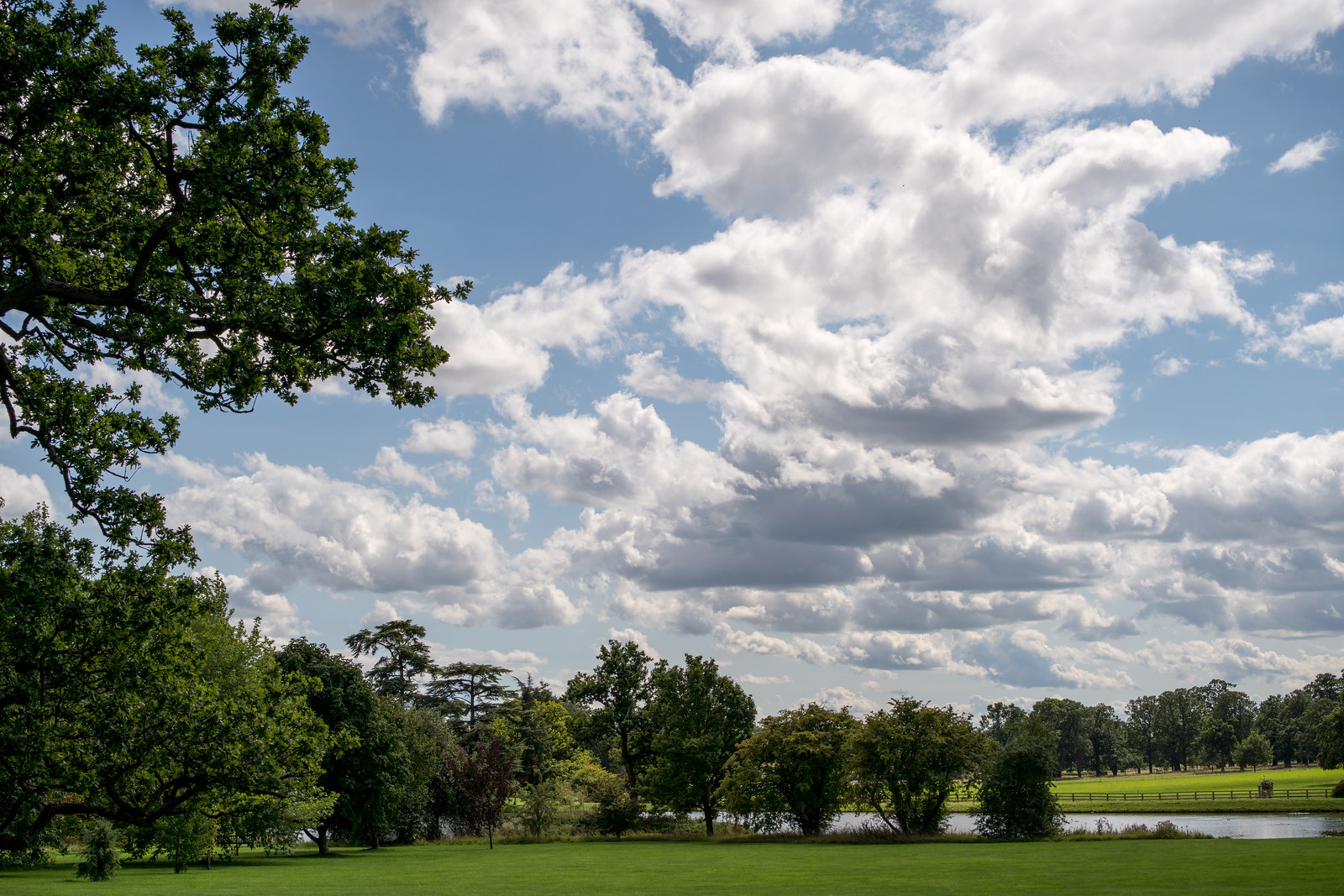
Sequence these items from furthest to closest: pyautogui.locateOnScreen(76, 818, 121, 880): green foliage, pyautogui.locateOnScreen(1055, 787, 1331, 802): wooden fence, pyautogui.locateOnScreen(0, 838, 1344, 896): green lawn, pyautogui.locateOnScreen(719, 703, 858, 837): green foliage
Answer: pyautogui.locateOnScreen(1055, 787, 1331, 802): wooden fence < pyautogui.locateOnScreen(719, 703, 858, 837): green foliage < pyautogui.locateOnScreen(76, 818, 121, 880): green foliage < pyautogui.locateOnScreen(0, 838, 1344, 896): green lawn

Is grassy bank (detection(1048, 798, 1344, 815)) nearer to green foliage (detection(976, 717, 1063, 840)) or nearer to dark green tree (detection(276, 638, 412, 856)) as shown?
green foliage (detection(976, 717, 1063, 840))

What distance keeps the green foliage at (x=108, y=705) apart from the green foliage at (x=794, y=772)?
41.1 metres

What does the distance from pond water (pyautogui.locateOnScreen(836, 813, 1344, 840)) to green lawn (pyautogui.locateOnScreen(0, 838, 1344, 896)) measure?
10.7 metres

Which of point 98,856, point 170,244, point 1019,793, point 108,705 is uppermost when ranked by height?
point 170,244

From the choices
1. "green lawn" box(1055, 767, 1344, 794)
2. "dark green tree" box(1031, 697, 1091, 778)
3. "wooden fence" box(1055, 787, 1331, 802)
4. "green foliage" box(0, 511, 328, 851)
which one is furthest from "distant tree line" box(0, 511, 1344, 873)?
"dark green tree" box(1031, 697, 1091, 778)

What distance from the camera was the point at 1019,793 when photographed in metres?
46.7

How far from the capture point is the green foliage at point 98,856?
32.6 meters

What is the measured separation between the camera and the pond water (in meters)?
46.5

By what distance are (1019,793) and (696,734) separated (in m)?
20.3

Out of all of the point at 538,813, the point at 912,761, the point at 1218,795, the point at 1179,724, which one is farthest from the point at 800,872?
the point at 1179,724

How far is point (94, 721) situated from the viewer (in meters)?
13.8

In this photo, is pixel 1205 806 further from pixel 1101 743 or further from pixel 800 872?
pixel 1101 743

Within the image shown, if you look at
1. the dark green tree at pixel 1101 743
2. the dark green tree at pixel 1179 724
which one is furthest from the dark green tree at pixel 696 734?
the dark green tree at pixel 1179 724

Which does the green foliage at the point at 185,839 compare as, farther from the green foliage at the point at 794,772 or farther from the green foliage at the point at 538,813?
the green foliage at the point at 794,772
